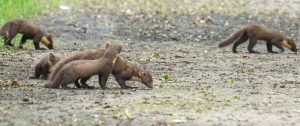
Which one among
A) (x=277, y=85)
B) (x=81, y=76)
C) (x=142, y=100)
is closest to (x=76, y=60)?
(x=81, y=76)

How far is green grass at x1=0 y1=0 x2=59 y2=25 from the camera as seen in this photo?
71.3 feet

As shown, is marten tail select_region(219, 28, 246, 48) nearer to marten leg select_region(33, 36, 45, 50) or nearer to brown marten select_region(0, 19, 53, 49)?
brown marten select_region(0, 19, 53, 49)

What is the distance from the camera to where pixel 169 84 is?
1271cm

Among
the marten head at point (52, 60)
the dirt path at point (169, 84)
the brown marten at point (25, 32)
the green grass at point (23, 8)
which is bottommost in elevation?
the dirt path at point (169, 84)

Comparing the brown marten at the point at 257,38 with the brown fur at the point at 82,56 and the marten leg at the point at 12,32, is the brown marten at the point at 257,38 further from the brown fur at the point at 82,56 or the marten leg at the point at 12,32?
the brown fur at the point at 82,56

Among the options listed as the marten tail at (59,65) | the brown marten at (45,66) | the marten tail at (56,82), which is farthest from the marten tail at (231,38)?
the marten tail at (56,82)

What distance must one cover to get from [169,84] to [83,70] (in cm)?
148

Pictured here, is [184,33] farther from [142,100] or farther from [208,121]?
[208,121]

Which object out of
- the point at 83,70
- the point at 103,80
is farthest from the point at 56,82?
the point at 103,80

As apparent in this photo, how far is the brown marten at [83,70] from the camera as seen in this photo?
11680 millimetres

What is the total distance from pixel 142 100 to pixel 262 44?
1036 centimetres

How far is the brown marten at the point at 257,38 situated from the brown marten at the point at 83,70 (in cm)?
674

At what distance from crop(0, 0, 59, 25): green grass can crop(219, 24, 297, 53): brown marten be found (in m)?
4.77

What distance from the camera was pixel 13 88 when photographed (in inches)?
463
